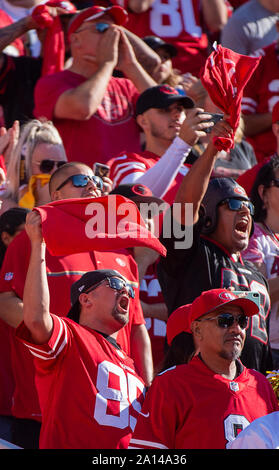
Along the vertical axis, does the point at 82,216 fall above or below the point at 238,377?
above

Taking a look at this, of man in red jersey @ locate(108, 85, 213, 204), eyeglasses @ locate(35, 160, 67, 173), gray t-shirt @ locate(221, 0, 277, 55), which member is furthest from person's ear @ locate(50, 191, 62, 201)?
gray t-shirt @ locate(221, 0, 277, 55)

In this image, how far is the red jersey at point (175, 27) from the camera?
9.01 m

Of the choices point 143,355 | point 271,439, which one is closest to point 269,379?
point 143,355

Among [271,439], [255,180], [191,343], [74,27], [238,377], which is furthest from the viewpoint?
[74,27]

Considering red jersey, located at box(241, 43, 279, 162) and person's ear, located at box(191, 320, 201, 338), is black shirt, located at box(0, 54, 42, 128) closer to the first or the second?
red jersey, located at box(241, 43, 279, 162)

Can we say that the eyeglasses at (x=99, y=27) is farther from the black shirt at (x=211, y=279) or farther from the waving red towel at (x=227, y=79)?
the black shirt at (x=211, y=279)

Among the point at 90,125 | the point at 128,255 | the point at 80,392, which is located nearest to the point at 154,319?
the point at 128,255

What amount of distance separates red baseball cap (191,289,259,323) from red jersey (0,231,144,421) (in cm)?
52

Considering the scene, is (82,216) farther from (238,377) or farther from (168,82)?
(168,82)

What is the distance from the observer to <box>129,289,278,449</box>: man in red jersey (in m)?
4.30

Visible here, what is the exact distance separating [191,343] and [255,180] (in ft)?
5.54

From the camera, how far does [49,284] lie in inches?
206

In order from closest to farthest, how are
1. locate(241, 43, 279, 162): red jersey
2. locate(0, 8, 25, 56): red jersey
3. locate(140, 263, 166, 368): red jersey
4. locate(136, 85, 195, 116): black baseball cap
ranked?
locate(140, 263, 166, 368): red jersey
locate(136, 85, 195, 116): black baseball cap
locate(0, 8, 25, 56): red jersey
locate(241, 43, 279, 162): red jersey
